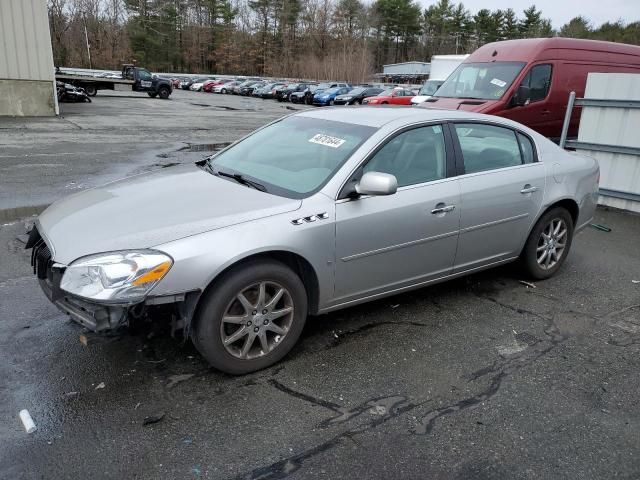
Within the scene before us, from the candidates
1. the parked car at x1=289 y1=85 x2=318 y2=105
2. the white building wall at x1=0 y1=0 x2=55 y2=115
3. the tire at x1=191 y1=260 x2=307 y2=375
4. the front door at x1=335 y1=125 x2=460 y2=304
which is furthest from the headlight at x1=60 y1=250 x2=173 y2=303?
A: the parked car at x1=289 y1=85 x2=318 y2=105

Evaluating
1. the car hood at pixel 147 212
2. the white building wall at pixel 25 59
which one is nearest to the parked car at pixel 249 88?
the white building wall at pixel 25 59

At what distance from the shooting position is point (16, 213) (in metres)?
6.71

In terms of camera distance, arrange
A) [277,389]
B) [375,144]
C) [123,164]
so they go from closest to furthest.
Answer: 1. [277,389]
2. [375,144]
3. [123,164]

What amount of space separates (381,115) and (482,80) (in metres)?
6.74

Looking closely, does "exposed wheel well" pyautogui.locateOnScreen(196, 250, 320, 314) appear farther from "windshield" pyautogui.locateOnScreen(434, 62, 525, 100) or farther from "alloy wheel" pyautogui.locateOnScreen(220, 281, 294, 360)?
"windshield" pyautogui.locateOnScreen(434, 62, 525, 100)

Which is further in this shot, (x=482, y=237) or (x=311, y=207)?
(x=482, y=237)

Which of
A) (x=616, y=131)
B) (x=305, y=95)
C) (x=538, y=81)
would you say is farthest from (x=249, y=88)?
(x=616, y=131)

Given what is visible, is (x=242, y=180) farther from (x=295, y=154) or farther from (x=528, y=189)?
(x=528, y=189)

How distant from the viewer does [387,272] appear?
147 inches

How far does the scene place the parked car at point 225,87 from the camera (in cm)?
5358

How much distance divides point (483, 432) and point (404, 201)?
62.9 inches

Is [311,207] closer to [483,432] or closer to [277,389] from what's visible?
[277,389]

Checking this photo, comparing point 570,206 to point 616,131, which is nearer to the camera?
point 570,206

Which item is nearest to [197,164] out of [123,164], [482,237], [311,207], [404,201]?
[311,207]
